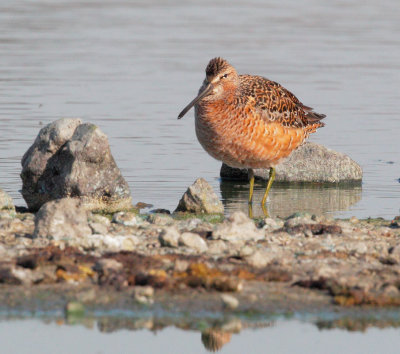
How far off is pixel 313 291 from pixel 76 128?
5515mm

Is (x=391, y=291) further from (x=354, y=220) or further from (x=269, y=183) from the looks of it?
(x=269, y=183)

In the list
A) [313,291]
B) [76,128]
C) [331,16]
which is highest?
[331,16]

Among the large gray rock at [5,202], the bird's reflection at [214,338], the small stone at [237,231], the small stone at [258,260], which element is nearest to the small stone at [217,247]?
the small stone at [237,231]

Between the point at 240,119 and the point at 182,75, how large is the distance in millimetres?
10835

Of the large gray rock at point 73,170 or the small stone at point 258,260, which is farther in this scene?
the large gray rock at point 73,170

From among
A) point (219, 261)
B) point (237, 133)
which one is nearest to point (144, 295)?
point (219, 261)

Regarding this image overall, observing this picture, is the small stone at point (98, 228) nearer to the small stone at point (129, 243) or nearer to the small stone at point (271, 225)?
the small stone at point (129, 243)

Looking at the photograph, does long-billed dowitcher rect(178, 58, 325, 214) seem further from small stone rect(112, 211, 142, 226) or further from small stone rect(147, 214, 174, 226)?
small stone rect(112, 211, 142, 226)

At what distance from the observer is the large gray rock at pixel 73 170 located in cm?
1254

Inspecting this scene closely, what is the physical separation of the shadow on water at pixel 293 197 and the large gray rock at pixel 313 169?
5.8 inches

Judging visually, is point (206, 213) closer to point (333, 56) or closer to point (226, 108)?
point (226, 108)

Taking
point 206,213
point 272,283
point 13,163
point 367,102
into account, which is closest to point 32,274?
point 272,283

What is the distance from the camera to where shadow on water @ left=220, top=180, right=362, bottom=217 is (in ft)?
44.4

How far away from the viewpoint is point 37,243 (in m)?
9.41
